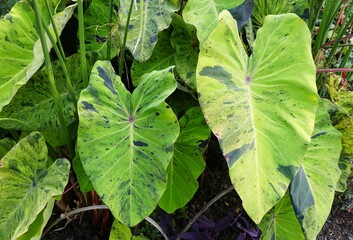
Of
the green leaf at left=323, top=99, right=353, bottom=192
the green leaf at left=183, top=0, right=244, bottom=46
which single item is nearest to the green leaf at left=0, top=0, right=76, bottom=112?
the green leaf at left=183, top=0, right=244, bottom=46

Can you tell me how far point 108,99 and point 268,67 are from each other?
1.29ft

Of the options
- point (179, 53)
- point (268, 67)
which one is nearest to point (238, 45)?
point (268, 67)

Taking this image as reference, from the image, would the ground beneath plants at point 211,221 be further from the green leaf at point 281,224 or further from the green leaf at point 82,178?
the green leaf at point 82,178

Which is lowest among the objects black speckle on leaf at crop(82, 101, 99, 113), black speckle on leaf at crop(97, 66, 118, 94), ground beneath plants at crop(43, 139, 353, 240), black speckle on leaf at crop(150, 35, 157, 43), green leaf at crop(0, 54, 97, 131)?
ground beneath plants at crop(43, 139, 353, 240)

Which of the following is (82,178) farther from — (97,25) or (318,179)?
(318,179)

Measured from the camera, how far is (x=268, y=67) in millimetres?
1016

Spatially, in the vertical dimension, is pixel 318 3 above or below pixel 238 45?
below

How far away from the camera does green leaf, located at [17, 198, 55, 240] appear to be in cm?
105

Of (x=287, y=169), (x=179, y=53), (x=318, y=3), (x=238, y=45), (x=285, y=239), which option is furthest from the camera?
(x=318, y=3)

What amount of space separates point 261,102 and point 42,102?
66cm

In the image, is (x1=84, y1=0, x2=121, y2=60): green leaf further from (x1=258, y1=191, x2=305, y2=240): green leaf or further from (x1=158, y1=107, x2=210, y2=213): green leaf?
(x1=258, y1=191, x2=305, y2=240): green leaf

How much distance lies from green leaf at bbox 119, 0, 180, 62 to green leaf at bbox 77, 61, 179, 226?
15 centimetres

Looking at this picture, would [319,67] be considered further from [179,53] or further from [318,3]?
[179,53]

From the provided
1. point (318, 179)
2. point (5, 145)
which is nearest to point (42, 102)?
point (5, 145)
